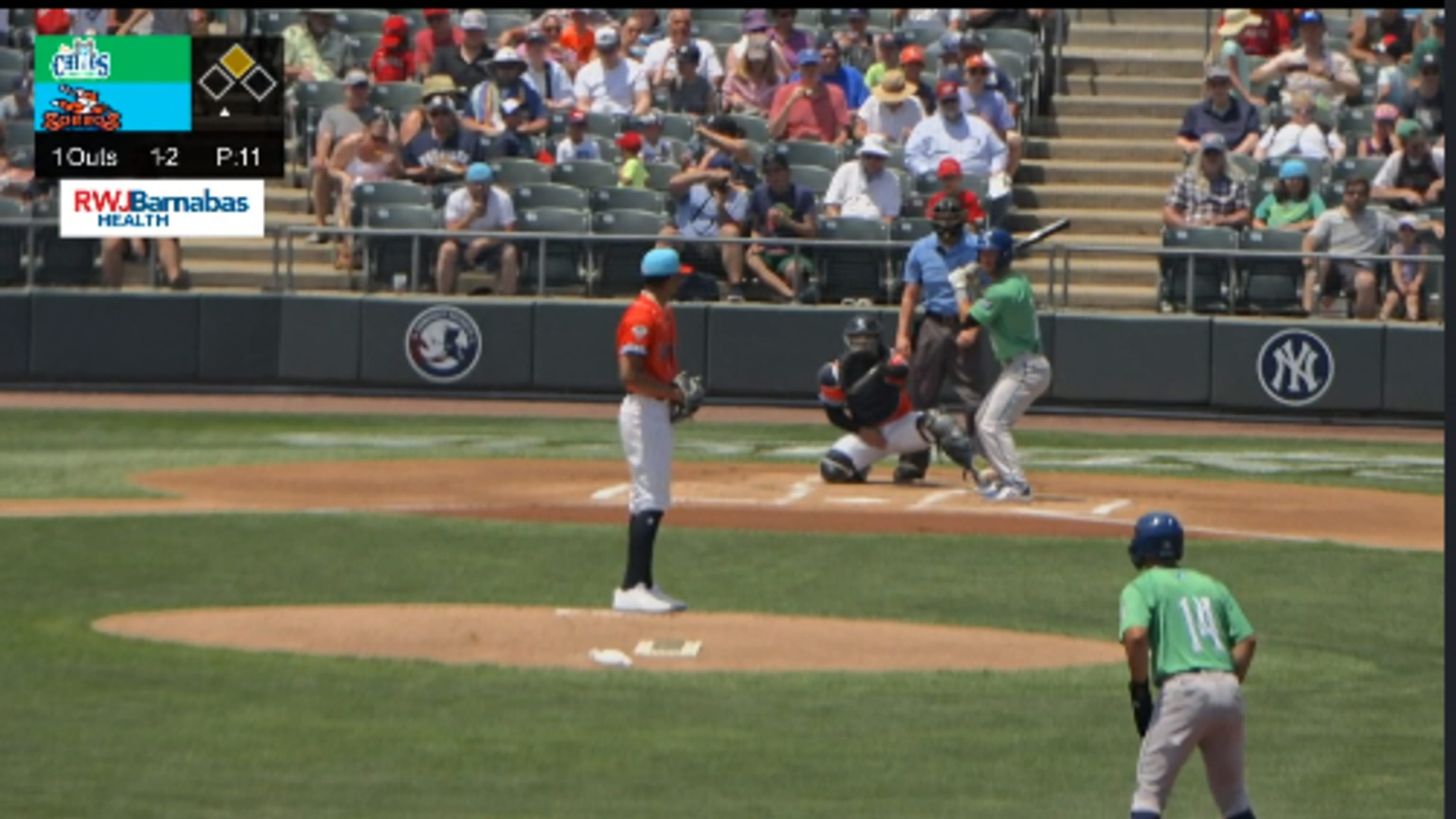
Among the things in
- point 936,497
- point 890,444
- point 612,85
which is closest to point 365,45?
point 612,85

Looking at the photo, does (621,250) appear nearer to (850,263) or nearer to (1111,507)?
(850,263)

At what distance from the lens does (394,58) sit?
26.2 meters

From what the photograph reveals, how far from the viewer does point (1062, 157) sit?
26578 mm

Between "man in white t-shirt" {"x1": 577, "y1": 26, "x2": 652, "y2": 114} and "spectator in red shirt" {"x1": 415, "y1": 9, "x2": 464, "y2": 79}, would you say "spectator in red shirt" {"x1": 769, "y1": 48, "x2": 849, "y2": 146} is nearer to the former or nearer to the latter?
"man in white t-shirt" {"x1": 577, "y1": 26, "x2": 652, "y2": 114}

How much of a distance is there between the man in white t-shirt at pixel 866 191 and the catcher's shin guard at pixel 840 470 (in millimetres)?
5388

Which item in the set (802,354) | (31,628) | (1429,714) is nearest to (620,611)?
(31,628)

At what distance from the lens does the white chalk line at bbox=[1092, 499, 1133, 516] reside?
16764mm

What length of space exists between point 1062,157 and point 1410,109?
387 cm

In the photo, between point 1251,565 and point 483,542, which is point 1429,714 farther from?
point 483,542

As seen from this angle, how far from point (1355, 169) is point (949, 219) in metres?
7.05

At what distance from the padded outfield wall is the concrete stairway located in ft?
3.61

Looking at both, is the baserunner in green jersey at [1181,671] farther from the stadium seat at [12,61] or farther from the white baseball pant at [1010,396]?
the stadium seat at [12,61]

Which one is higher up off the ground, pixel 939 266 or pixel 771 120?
pixel 771 120

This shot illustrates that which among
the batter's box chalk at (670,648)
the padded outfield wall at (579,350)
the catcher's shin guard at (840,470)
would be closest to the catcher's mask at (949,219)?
the catcher's shin guard at (840,470)
